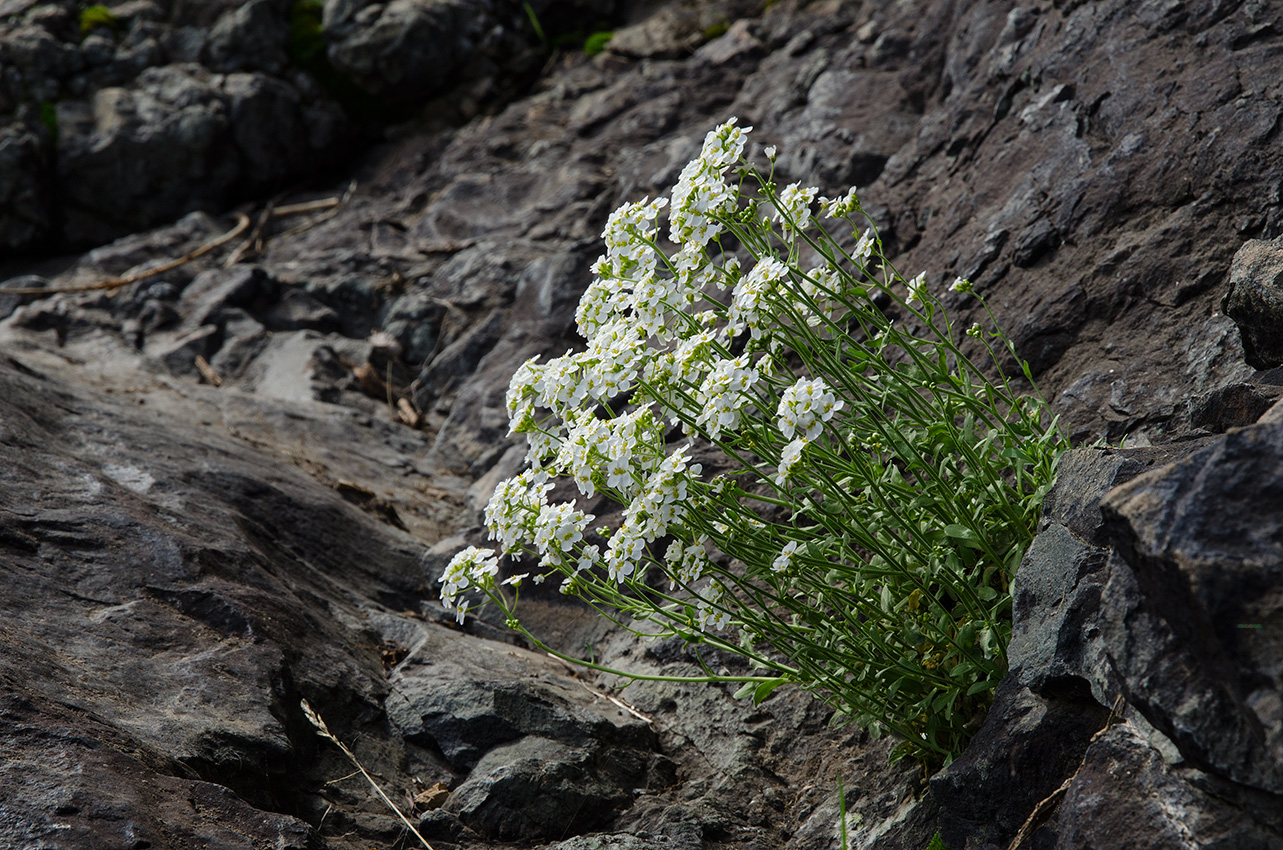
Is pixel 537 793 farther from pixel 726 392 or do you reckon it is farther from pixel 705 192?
pixel 705 192

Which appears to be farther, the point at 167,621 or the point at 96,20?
the point at 96,20

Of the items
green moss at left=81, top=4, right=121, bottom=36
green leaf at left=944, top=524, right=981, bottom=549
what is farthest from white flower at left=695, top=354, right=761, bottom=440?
green moss at left=81, top=4, right=121, bottom=36

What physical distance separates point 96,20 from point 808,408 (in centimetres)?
1195

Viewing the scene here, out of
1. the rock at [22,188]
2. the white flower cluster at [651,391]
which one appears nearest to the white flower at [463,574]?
the white flower cluster at [651,391]

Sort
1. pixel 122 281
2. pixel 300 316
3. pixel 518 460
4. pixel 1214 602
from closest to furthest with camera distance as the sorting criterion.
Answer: pixel 1214 602
pixel 518 460
pixel 300 316
pixel 122 281

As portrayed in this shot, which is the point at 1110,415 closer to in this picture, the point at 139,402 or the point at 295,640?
the point at 295,640

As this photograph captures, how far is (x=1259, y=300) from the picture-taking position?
287 centimetres

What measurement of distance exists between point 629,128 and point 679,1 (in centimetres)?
267

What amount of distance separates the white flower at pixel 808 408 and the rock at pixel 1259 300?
149 cm

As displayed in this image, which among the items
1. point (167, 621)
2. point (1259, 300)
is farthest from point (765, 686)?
point (167, 621)

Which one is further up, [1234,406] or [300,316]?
[1234,406]

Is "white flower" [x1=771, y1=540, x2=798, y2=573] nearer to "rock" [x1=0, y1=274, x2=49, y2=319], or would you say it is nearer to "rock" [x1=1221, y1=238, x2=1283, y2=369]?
"rock" [x1=1221, y1=238, x2=1283, y2=369]

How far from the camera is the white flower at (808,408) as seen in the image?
7.93ft

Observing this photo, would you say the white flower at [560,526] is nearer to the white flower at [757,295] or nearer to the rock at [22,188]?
the white flower at [757,295]
